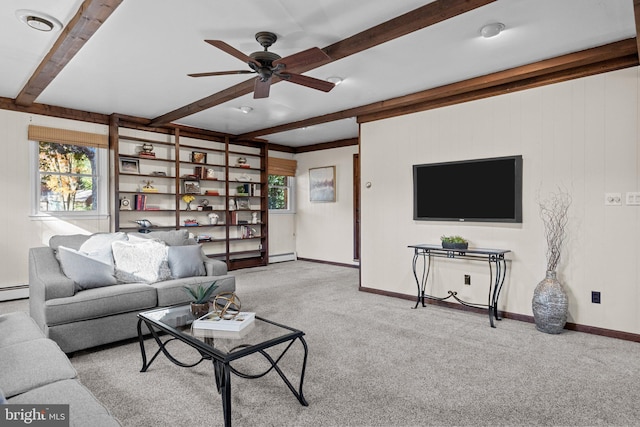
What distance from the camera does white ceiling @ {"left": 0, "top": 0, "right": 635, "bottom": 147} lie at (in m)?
2.62

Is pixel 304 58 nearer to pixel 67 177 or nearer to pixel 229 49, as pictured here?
pixel 229 49

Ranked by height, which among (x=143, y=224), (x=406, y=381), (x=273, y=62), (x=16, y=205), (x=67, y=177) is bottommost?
(x=406, y=381)

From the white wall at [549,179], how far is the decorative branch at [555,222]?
65mm

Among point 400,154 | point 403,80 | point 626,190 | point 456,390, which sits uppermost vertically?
point 403,80

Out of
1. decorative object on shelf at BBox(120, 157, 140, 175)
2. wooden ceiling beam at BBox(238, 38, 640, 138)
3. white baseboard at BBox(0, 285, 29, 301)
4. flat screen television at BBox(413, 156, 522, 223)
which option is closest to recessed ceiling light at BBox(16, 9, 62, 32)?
decorative object on shelf at BBox(120, 157, 140, 175)

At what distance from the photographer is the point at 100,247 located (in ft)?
11.5

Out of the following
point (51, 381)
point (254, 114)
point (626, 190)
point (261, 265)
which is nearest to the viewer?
point (51, 381)

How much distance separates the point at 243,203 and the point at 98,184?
100 inches

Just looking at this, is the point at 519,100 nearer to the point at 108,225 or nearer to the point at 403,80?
the point at 403,80

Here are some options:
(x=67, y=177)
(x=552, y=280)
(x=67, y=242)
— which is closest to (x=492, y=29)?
(x=552, y=280)

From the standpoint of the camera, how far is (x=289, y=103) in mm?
4930

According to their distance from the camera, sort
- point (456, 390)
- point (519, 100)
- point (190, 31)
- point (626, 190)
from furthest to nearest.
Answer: point (519, 100) → point (626, 190) → point (190, 31) → point (456, 390)

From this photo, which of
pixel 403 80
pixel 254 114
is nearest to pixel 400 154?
pixel 403 80

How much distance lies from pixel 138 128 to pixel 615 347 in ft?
21.1
